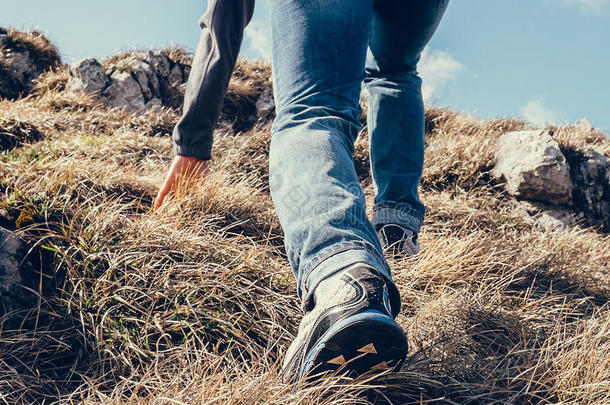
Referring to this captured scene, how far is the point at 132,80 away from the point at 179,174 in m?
3.72

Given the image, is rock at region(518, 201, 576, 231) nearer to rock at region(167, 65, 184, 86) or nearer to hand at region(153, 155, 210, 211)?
hand at region(153, 155, 210, 211)

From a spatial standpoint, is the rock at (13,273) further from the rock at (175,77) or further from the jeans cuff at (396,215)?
the rock at (175,77)

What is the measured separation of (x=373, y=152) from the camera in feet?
6.68

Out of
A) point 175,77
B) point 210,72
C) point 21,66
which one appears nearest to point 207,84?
point 210,72

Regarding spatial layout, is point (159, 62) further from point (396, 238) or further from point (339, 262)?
point (339, 262)

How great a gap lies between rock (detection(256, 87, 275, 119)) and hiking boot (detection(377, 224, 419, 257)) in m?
3.84

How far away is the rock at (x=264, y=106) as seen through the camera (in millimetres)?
5559

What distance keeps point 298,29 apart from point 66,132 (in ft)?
10.2

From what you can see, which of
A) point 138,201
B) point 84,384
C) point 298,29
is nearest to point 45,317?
point 84,384

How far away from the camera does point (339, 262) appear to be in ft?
3.11

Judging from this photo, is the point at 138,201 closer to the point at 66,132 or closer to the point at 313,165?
the point at 313,165

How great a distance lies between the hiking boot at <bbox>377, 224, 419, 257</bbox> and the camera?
196 centimetres

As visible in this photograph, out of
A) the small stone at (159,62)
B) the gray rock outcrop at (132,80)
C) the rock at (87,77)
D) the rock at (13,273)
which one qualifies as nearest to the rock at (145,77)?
the gray rock outcrop at (132,80)

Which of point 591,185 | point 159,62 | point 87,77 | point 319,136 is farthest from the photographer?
point 159,62
